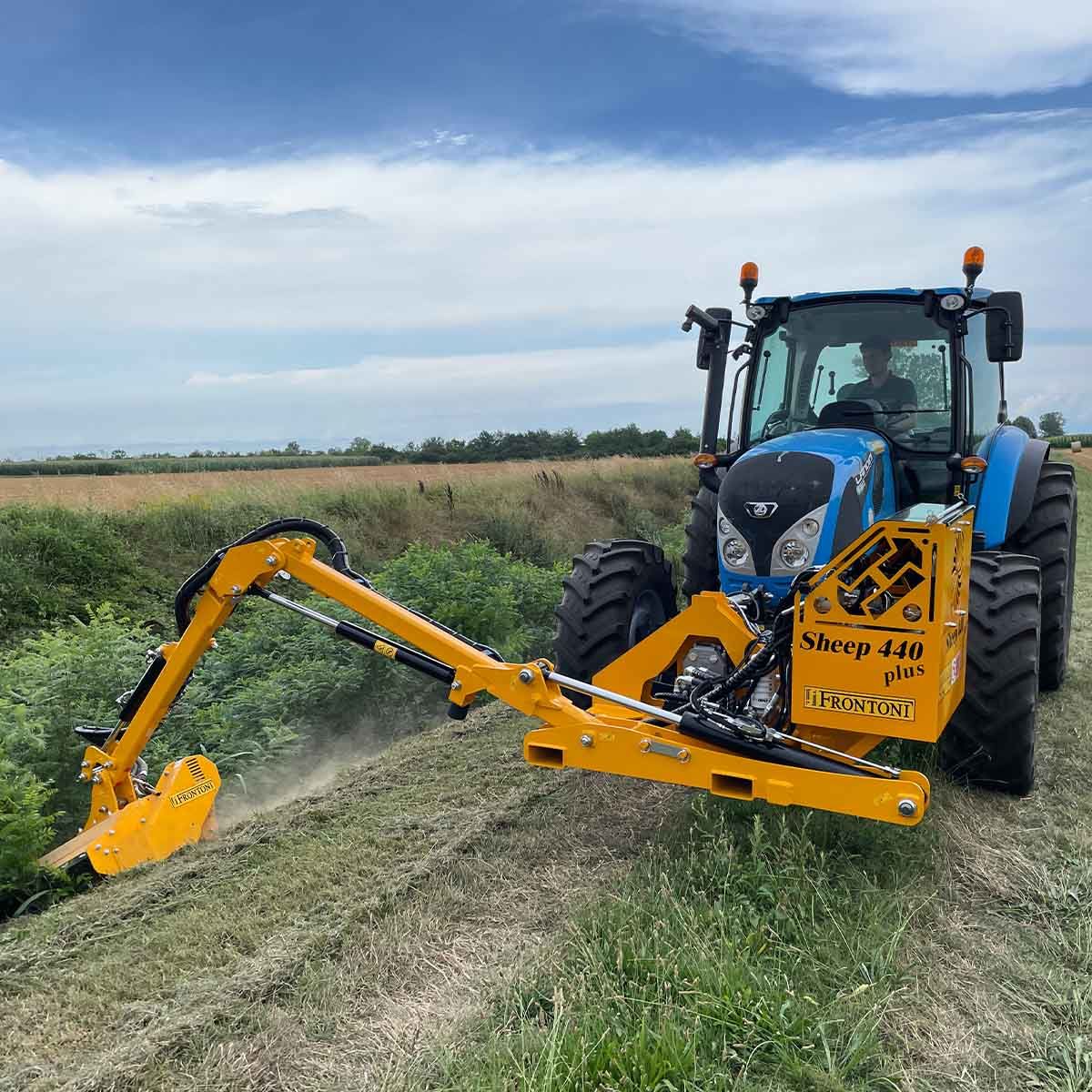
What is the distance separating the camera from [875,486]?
502 cm

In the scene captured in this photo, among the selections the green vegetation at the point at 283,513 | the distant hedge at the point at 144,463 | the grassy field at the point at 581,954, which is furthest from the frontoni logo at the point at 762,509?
the distant hedge at the point at 144,463

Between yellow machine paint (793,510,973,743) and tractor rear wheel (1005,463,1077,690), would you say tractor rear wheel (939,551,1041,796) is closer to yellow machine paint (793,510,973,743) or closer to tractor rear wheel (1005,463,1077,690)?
yellow machine paint (793,510,973,743)

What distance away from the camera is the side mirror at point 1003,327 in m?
5.07

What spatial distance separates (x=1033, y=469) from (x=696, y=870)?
390 centimetres

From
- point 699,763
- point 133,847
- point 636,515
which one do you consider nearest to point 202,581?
point 133,847

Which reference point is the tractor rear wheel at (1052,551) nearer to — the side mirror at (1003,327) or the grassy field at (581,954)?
the side mirror at (1003,327)

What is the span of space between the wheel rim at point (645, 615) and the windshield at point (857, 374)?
1315mm

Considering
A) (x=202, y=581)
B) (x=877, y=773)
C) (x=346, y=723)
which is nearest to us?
(x=877, y=773)

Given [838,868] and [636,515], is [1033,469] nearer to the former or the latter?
[838,868]

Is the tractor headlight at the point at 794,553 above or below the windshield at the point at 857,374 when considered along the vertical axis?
below

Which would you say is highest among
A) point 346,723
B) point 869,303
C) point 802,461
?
point 869,303


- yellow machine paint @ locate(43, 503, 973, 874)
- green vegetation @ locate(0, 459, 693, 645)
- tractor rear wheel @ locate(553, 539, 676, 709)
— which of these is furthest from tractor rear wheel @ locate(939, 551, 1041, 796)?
green vegetation @ locate(0, 459, 693, 645)

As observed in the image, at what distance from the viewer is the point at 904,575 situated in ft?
12.1

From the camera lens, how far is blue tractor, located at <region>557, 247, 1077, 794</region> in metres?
4.36
